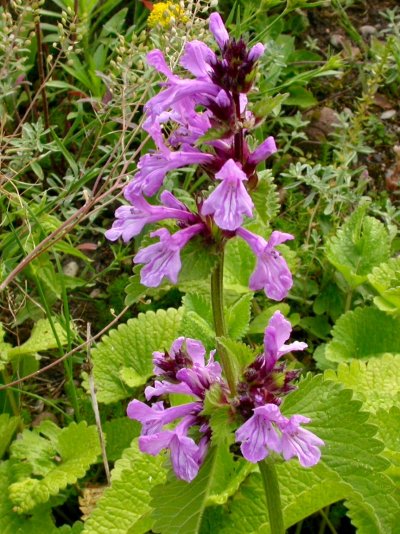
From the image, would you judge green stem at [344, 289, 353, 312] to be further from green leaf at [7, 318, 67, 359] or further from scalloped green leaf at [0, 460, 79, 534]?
scalloped green leaf at [0, 460, 79, 534]

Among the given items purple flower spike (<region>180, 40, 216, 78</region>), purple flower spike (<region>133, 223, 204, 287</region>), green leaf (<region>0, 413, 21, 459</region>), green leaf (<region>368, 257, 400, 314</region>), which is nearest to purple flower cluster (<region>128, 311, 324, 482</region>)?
purple flower spike (<region>133, 223, 204, 287</region>)

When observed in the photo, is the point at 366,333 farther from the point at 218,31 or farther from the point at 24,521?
the point at 218,31

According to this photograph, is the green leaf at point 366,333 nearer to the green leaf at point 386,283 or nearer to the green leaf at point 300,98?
the green leaf at point 386,283

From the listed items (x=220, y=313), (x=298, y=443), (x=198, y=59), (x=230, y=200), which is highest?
(x=198, y=59)

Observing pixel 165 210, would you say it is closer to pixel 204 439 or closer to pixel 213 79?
pixel 213 79

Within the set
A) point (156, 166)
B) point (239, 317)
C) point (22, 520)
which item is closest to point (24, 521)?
point (22, 520)

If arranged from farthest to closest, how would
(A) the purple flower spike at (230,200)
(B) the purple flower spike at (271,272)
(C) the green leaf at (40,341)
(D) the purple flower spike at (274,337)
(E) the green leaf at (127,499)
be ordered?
(C) the green leaf at (40,341) → (E) the green leaf at (127,499) → (D) the purple flower spike at (274,337) → (B) the purple flower spike at (271,272) → (A) the purple flower spike at (230,200)

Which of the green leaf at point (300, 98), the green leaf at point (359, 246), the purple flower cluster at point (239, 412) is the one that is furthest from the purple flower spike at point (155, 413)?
the green leaf at point (300, 98)
